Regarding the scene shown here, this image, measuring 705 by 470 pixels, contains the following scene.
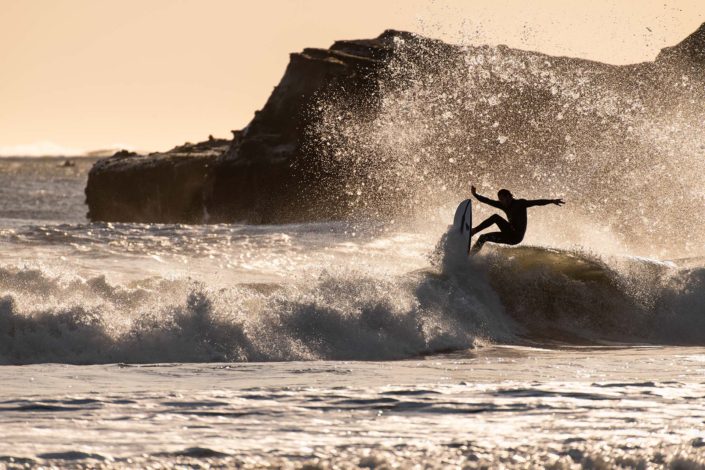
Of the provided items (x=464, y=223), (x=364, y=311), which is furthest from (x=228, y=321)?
(x=464, y=223)

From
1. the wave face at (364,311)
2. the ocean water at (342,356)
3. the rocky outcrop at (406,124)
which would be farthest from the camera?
the rocky outcrop at (406,124)

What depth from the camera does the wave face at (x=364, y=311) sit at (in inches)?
527

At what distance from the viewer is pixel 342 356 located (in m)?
13.9

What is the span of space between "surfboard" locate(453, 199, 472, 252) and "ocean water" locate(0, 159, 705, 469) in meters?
0.25

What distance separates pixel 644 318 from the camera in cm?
1784

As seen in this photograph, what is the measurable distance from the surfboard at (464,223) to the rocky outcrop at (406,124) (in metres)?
20.9

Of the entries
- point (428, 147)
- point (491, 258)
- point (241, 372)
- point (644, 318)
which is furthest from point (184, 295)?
point (428, 147)

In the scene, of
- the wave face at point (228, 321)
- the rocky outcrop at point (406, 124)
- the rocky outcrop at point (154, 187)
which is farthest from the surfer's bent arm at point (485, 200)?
the rocky outcrop at point (154, 187)

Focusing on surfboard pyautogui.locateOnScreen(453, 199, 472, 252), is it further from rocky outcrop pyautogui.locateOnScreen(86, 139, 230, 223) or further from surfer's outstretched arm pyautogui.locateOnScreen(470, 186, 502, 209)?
rocky outcrop pyautogui.locateOnScreen(86, 139, 230, 223)

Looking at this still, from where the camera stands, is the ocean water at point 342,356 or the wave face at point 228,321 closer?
the ocean water at point 342,356

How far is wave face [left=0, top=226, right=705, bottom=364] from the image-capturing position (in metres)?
13.4

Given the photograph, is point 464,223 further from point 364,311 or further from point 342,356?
point 342,356

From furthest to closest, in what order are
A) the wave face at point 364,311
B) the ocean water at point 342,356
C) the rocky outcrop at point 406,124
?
the rocky outcrop at point 406,124
the wave face at point 364,311
the ocean water at point 342,356

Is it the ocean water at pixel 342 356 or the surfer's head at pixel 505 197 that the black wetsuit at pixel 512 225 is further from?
the ocean water at pixel 342 356
